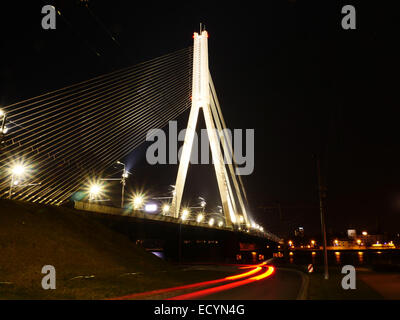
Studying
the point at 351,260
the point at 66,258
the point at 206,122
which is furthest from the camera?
the point at 351,260

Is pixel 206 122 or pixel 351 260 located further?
pixel 351 260

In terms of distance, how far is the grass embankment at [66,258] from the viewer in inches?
497

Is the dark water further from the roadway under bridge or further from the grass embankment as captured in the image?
the grass embankment

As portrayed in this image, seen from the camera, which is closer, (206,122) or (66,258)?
(66,258)

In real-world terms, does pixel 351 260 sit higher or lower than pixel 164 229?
lower

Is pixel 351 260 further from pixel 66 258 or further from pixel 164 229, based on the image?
pixel 66 258

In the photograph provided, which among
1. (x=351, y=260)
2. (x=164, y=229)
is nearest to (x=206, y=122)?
(x=164, y=229)

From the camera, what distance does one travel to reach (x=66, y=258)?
1683 centimetres

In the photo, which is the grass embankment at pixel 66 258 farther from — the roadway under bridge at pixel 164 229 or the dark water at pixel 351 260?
the dark water at pixel 351 260

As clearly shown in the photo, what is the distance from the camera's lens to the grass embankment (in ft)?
41.4

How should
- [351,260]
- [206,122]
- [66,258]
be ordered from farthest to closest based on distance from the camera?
1. [351,260]
2. [206,122]
3. [66,258]
